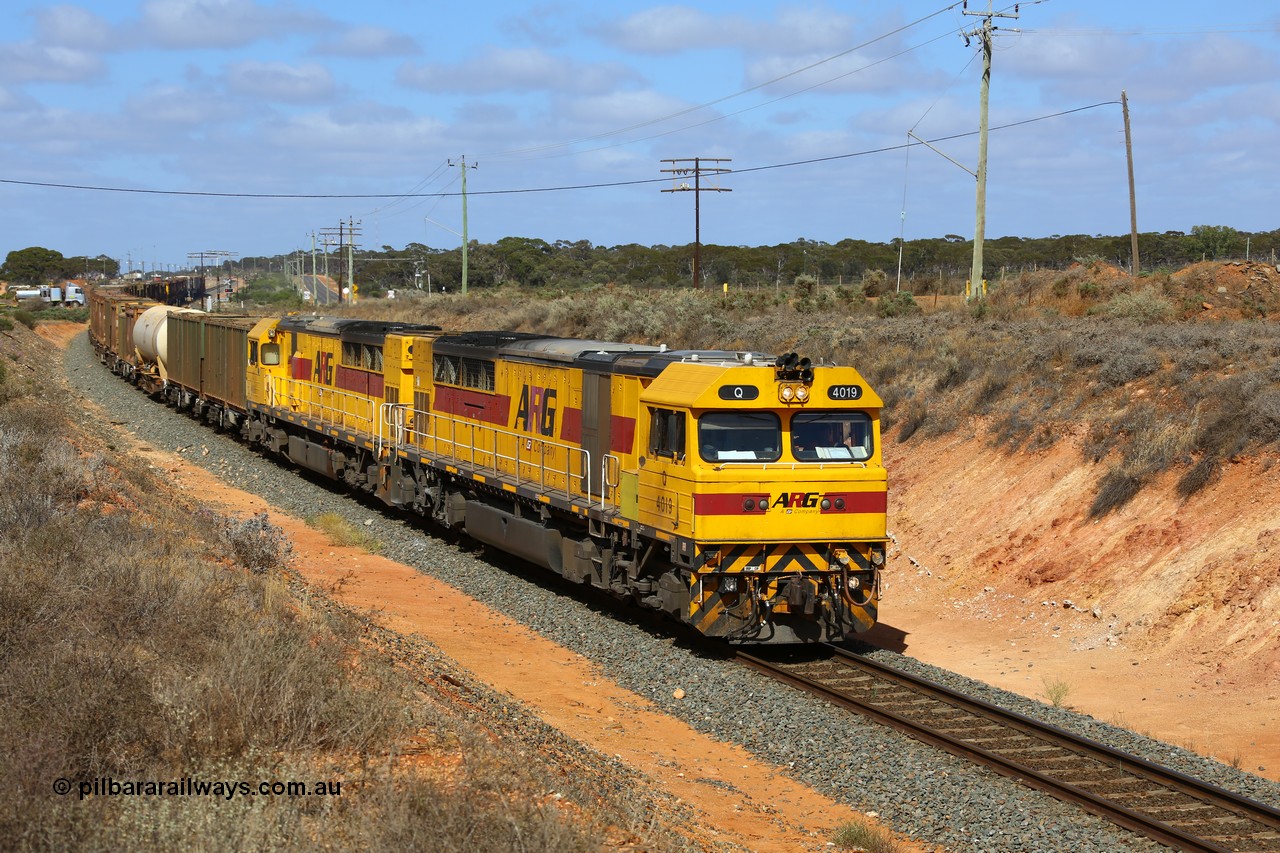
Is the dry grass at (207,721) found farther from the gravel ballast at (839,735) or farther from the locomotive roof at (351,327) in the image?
the locomotive roof at (351,327)

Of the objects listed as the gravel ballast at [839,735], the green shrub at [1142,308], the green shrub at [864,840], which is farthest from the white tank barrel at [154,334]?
the green shrub at [864,840]

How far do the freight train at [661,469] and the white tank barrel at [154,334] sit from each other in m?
21.7

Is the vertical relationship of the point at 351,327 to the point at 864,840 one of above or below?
above

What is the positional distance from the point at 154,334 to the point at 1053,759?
39.2 metres

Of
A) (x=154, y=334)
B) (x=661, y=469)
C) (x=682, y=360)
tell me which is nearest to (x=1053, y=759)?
(x=661, y=469)

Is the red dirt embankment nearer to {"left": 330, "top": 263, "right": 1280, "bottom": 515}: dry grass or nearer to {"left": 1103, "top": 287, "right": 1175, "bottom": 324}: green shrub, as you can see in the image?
{"left": 330, "top": 263, "right": 1280, "bottom": 515}: dry grass

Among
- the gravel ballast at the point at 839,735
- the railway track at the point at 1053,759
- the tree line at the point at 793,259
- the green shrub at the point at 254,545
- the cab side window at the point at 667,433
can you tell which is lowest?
the gravel ballast at the point at 839,735

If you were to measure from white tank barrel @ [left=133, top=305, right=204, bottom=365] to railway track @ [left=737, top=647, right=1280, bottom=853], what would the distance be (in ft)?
111

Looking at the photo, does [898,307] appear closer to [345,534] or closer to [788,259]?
[345,534]

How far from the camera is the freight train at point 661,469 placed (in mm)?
14039

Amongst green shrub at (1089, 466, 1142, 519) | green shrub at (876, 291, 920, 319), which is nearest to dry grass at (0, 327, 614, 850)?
green shrub at (1089, 466, 1142, 519)

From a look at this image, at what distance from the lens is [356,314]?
77.6 metres

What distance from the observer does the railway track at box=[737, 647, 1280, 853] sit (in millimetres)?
9539

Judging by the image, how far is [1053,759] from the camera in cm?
Result: 1116
